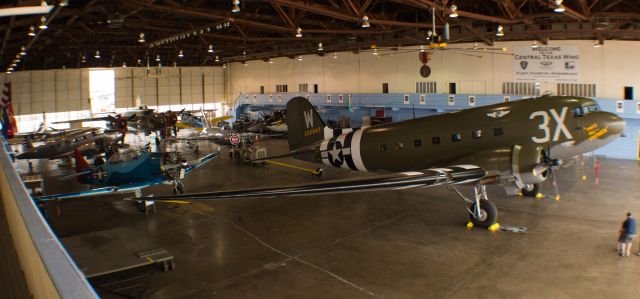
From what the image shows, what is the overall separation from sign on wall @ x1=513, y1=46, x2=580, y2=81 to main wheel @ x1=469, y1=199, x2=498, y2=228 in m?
18.1

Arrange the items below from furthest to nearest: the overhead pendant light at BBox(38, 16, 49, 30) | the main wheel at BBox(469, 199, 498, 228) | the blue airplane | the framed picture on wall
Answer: the framed picture on wall, the overhead pendant light at BBox(38, 16, 49, 30), the blue airplane, the main wheel at BBox(469, 199, 498, 228)

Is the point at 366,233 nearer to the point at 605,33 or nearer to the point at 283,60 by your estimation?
the point at 605,33

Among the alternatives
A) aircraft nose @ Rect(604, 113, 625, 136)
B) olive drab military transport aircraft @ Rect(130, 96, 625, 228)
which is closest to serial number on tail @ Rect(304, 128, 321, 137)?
olive drab military transport aircraft @ Rect(130, 96, 625, 228)

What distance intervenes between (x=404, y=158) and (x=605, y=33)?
1598cm

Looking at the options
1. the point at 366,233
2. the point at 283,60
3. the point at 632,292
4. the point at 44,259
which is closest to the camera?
the point at 44,259

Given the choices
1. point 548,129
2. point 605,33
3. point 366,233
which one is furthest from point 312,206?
point 605,33

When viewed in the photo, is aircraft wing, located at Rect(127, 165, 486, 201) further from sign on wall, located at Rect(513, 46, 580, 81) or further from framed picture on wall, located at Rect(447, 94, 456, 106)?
sign on wall, located at Rect(513, 46, 580, 81)

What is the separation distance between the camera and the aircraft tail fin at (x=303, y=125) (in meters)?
20.3

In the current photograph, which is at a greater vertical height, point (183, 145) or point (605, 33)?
point (605, 33)

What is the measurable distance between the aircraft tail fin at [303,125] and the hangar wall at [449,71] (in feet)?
54.2

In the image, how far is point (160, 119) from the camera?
124 feet

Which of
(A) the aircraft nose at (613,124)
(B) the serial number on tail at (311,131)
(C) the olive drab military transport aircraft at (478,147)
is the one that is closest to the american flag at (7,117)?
(B) the serial number on tail at (311,131)

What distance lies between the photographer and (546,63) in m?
28.5

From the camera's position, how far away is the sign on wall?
2767cm
